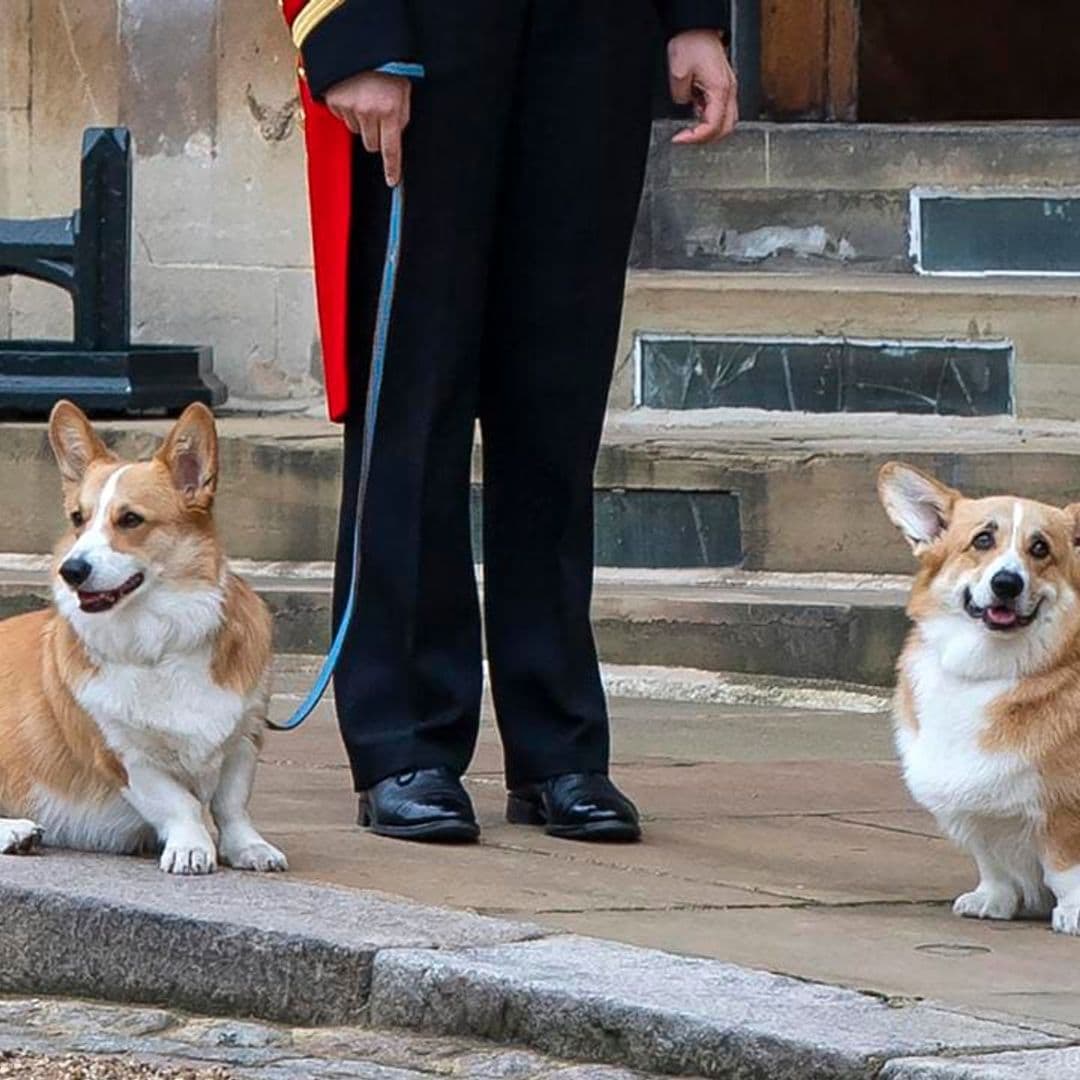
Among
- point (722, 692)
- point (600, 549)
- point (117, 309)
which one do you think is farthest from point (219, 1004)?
point (117, 309)

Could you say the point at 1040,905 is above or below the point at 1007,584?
below

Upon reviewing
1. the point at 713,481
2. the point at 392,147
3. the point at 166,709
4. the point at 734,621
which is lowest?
the point at 734,621

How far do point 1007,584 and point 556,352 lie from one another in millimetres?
834

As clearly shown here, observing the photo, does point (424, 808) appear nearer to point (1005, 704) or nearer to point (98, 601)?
point (98, 601)

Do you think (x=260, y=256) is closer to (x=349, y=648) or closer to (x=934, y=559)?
(x=349, y=648)

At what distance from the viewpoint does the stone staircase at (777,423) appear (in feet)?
22.2

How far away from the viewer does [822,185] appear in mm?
8367

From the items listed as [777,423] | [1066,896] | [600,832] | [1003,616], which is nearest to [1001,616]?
[1003,616]

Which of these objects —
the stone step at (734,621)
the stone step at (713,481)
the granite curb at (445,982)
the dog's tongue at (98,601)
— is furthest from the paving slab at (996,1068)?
the stone step at (713,481)

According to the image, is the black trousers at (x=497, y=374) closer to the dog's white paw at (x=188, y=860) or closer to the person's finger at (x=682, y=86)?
the person's finger at (x=682, y=86)

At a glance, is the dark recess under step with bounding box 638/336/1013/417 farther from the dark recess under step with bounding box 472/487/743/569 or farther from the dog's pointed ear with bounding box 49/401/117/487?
the dog's pointed ear with bounding box 49/401/117/487

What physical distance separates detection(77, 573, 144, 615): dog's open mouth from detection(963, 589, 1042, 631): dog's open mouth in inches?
47.1

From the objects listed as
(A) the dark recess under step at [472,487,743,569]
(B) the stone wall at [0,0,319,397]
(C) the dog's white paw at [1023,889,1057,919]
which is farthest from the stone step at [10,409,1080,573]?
(C) the dog's white paw at [1023,889,1057,919]

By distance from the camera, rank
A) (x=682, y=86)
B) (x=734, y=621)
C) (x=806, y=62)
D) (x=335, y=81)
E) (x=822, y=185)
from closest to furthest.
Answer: (x=335, y=81) → (x=682, y=86) → (x=734, y=621) → (x=822, y=185) → (x=806, y=62)
